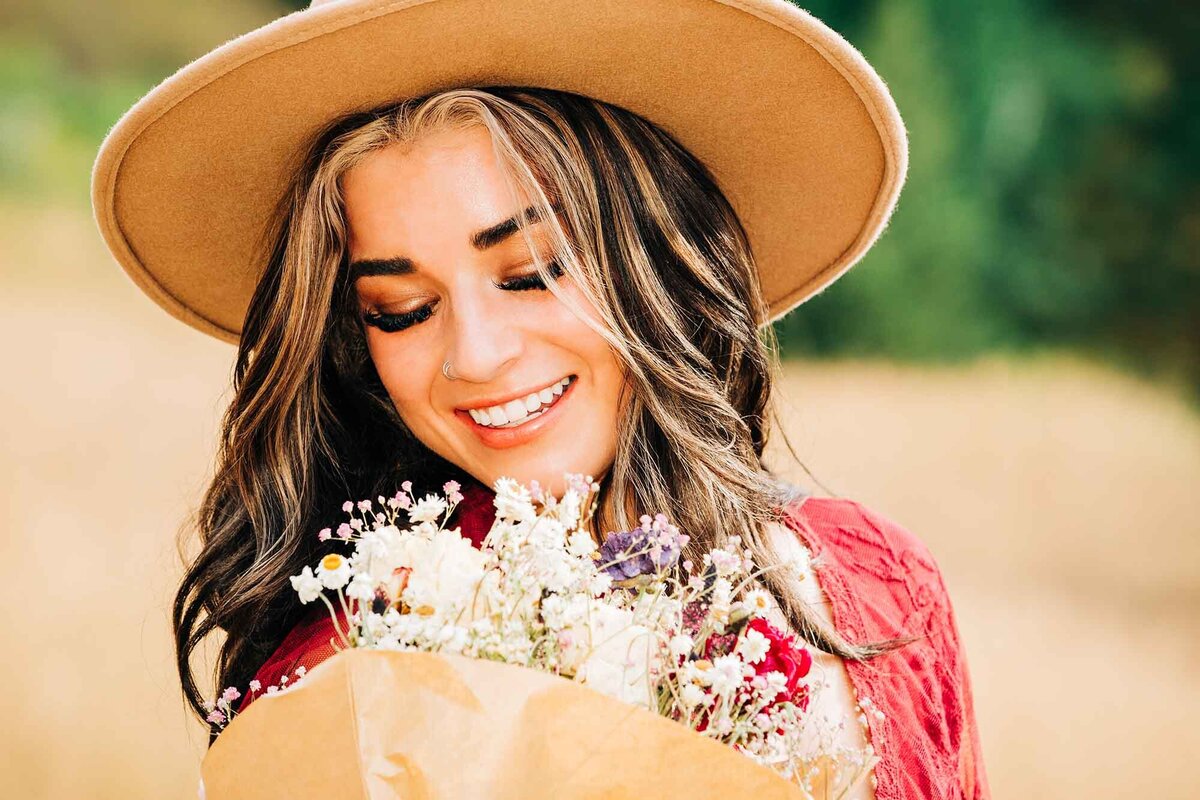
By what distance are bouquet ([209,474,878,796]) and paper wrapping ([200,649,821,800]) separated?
0.14 ft

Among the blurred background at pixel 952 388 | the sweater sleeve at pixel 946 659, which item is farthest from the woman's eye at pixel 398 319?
the blurred background at pixel 952 388

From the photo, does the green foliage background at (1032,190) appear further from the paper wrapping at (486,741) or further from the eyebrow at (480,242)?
the paper wrapping at (486,741)

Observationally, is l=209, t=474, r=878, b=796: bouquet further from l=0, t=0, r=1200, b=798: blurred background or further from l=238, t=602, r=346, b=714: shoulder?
l=0, t=0, r=1200, b=798: blurred background

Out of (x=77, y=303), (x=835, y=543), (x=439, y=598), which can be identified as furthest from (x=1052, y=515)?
(x=439, y=598)

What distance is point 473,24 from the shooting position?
4.09 feet

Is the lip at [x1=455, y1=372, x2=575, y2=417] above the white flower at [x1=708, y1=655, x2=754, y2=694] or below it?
above

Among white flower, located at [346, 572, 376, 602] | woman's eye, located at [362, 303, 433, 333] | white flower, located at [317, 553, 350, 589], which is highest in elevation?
woman's eye, located at [362, 303, 433, 333]

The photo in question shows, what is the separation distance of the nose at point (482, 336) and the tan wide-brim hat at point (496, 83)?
292 millimetres

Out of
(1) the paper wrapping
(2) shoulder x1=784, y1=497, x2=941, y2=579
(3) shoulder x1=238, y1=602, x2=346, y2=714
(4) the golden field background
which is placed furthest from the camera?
(4) the golden field background

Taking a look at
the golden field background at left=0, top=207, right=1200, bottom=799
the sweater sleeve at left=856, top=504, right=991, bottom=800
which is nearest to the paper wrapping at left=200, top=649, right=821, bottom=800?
the sweater sleeve at left=856, top=504, right=991, bottom=800

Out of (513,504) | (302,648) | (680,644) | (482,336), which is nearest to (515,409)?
(482,336)

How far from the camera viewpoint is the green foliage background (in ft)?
14.6

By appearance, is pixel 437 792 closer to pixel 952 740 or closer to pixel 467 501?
pixel 467 501

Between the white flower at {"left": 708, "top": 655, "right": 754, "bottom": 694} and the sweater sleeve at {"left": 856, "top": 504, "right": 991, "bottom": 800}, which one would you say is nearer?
the white flower at {"left": 708, "top": 655, "right": 754, "bottom": 694}
